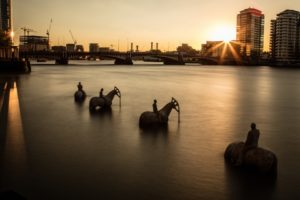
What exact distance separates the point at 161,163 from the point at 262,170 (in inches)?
192

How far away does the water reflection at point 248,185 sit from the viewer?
15.2 meters

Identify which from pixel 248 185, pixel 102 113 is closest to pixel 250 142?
pixel 248 185

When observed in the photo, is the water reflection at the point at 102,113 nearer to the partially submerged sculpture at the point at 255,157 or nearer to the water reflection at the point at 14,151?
the water reflection at the point at 14,151

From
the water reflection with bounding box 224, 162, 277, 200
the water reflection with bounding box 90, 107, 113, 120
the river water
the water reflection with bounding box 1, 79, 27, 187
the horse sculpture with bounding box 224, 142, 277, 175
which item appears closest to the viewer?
the water reflection with bounding box 224, 162, 277, 200

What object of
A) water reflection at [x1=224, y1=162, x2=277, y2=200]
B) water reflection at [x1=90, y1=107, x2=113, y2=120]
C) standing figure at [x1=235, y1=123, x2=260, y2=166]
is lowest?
water reflection at [x1=224, y1=162, x2=277, y2=200]

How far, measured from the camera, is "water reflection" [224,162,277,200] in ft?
49.8

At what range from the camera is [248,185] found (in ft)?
52.7

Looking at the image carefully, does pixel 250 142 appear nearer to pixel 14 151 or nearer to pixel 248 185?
pixel 248 185

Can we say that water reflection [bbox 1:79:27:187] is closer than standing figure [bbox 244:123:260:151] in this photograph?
No

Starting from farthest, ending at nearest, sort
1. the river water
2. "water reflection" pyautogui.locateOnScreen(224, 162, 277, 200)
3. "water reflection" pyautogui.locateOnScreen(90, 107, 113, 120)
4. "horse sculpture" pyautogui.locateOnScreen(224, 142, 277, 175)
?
1. "water reflection" pyautogui.locateOnScreen(90, 107, 113, 120)
2. "horse sculpture" pyautogui.locateOnScreen(224, 142, 277, 175)
3. the river water
4. "water reflection" pyautogui.locateOnScreen(224, 162, 277, 200)

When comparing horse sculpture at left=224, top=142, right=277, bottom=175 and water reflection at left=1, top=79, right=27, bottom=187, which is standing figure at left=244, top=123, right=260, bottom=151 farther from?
water reflection at left=1, top=79, right=27, bottom=187

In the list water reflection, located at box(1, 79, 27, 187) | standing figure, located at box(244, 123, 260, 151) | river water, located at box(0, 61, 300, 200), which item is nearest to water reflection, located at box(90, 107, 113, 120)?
river water, located at box(0, 61, 300, 200)

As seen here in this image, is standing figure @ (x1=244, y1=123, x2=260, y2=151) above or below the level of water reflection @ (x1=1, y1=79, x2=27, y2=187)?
above

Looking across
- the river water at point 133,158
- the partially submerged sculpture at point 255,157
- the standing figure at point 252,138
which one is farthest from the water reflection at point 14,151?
the standing figure at point 252,138
